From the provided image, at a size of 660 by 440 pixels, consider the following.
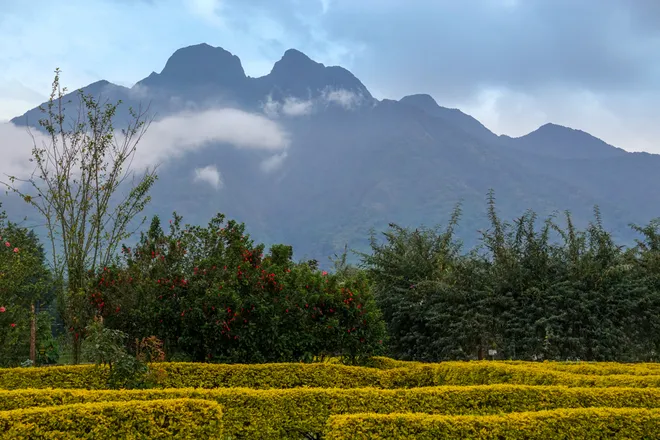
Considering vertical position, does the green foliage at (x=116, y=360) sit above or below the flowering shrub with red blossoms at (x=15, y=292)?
below

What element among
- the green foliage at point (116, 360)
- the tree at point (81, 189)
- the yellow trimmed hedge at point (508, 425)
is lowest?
the yellow trimmed hedge at point (508, 425)

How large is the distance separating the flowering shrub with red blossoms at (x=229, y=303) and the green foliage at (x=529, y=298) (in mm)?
3707

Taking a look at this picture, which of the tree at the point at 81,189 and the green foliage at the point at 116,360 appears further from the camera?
the tree at the point at 81,189

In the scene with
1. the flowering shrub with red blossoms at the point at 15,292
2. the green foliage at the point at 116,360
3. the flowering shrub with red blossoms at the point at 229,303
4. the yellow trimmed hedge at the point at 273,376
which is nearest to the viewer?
the green foliage at the point at 116,360

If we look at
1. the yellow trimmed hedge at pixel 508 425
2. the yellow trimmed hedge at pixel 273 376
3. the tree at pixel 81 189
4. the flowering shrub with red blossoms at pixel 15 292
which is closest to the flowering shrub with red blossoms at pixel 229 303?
the tree at pixel 81 189

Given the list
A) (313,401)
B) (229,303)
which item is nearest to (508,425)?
(313,401)

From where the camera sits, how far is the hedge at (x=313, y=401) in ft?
21.9

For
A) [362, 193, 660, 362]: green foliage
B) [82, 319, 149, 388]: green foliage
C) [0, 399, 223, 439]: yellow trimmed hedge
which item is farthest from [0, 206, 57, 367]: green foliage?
[362, 193, 660, 362]: green foliage

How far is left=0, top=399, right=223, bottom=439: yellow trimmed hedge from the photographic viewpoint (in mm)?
5316

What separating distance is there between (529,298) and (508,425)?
9043 millimetres

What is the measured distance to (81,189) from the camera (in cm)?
1207

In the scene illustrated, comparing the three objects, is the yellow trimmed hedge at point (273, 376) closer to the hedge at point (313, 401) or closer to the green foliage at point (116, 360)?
the green foliage at point (116, 360)

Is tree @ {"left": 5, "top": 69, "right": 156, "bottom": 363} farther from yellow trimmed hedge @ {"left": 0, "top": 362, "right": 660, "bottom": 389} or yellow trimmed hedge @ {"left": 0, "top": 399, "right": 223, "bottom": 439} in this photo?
yellow trimmed hedge @ {"left": 0, "top": 399, "right": 223, "bottom": 439}

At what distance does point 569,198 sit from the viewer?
173 meters
